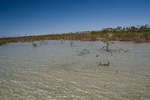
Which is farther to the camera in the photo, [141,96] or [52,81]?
[52,81]

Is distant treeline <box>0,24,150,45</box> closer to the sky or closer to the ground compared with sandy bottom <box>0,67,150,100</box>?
closer to the sky

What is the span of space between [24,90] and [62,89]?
2.88 ft

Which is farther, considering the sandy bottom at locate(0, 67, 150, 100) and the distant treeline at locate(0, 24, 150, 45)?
the distant treeline at locate(0, 24, 150, 45)

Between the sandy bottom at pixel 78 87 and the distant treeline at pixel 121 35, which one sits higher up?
the distant treeline at pixel 121 35

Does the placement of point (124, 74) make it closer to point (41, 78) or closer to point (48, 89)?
point (48, 89)

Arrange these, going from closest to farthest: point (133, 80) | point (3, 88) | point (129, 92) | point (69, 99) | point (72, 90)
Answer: point (69, 99) < point (129, 92) < point (72, 90) < point (3, 88) < point (133, 80)

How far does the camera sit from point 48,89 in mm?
2551

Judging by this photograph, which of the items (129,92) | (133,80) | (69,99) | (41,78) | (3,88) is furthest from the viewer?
(41,78)

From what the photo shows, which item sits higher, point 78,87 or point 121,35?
point 121,35

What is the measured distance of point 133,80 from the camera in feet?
9.34

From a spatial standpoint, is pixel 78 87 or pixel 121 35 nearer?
pixel 78 87

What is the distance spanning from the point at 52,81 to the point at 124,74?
6.87 ft

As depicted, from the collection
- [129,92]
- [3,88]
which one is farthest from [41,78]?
[129,92]

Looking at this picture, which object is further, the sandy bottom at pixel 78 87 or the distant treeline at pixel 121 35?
the distant treeline at pixel 121 35
